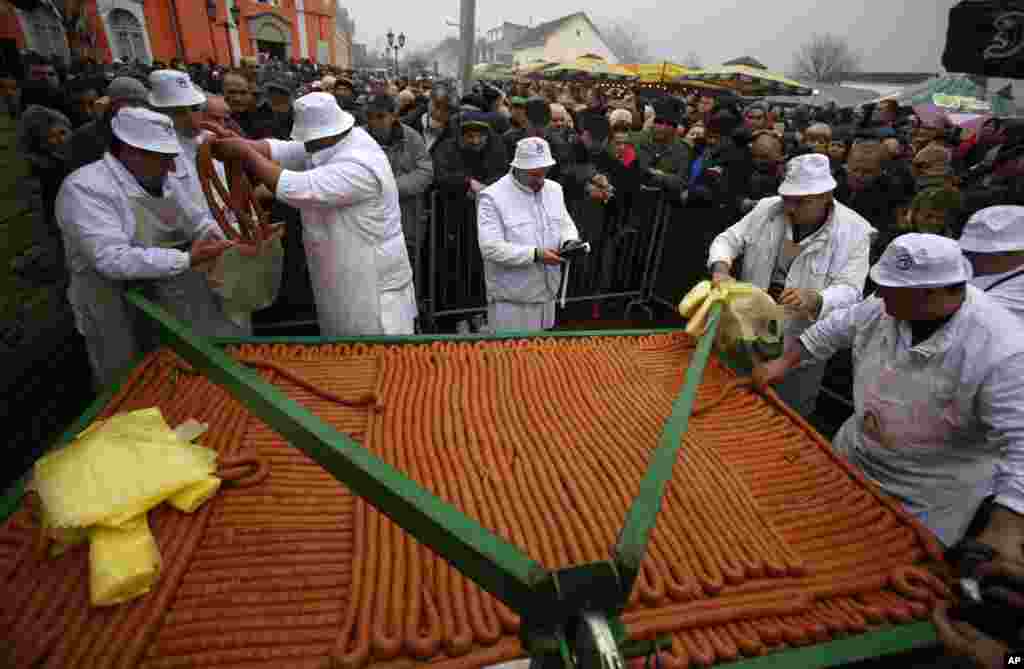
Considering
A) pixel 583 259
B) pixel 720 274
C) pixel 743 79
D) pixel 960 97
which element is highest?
pixel 743 79

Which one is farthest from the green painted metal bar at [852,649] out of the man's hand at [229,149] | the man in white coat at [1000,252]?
the man's hand at [229,149]

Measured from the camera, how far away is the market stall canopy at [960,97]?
1566cm

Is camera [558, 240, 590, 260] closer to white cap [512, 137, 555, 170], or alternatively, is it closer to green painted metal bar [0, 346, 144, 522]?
white cap [512, 137, 555, 170]

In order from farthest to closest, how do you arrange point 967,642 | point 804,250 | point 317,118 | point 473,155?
1. point 473,155
2. point 804,250
3. point 317,118
4. point 967,642

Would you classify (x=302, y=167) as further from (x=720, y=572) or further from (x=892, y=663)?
(x=892, y=663)

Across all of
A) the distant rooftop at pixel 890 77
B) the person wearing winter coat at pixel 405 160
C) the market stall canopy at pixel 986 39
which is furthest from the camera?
the distant rooftop at pixel 890 77

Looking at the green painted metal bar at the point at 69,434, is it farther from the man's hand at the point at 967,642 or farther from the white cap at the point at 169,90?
the man's hand at the point at 967,642

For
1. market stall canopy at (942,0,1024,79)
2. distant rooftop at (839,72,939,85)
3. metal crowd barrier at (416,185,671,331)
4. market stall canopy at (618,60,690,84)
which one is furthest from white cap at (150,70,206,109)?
distant rooftop at (839,72,939,85)

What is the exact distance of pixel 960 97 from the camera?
1600 centimetres

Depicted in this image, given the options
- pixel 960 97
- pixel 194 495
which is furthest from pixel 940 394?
pixel 960 97

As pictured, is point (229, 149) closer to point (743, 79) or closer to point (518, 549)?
point (518, 549)

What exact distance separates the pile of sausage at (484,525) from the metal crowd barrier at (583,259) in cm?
283

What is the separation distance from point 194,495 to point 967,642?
2230mm

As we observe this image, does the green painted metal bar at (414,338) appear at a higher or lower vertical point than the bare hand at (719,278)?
lower
